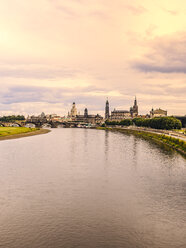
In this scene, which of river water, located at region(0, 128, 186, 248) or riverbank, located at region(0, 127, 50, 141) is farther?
riverbank, located at region(0, 127, 50, 141)

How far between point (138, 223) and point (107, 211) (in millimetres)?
3385

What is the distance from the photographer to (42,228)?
1964cm

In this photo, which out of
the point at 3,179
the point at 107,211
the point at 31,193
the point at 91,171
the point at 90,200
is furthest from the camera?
the point at 91,171

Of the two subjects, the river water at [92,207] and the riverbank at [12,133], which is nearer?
the river water at [92,207]

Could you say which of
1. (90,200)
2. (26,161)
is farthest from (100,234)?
(26,161)

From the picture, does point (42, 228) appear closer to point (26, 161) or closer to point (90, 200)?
point (90, 200)

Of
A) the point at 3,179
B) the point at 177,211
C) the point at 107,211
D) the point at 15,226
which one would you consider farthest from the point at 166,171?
the point at 15,226

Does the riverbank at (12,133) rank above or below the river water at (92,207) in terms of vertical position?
above

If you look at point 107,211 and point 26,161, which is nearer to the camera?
point 107,211

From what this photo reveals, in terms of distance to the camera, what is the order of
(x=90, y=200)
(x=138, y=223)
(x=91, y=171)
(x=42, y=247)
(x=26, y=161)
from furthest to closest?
(x=26, y=161) → (x=91, y=171) → (x=90, y=200) → (x=138, y=223) → (x=42, y=247)

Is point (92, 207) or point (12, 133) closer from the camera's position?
point (92, 207)

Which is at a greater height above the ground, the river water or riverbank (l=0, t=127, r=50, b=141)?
riverbank (l=0, t=127, r=50, b=141)

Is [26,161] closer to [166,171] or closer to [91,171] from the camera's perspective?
[91,171]

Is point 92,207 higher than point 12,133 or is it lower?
lower
